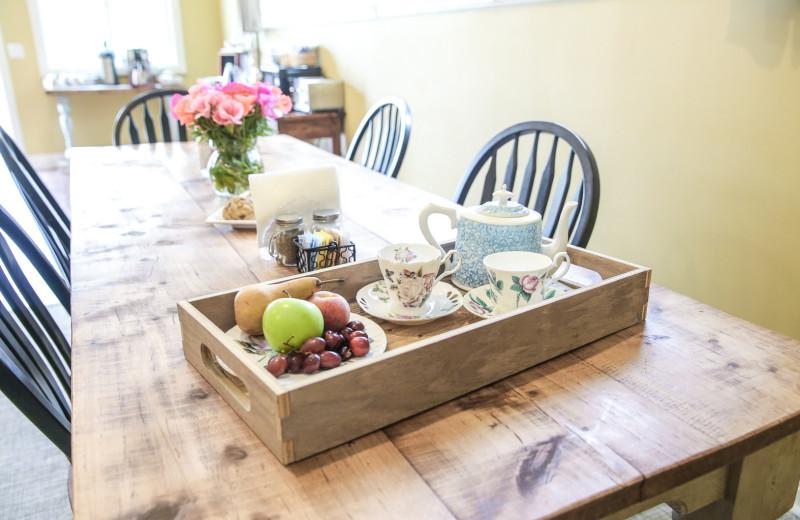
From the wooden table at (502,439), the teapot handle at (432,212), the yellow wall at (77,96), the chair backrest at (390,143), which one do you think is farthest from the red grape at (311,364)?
the yellow wall at (77,96)

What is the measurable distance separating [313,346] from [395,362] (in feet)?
0.44

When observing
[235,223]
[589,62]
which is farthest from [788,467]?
[589,62]

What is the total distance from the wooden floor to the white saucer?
882 mm

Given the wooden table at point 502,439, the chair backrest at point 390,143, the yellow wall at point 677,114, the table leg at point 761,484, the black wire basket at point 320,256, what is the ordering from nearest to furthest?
the wooden table at point 502,439, the table leg at point 761,484, the black wire basket at point 320,256, the yellow wall at point 677,114, the chair backrest at point 390,143

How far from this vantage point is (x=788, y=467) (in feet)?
2.53

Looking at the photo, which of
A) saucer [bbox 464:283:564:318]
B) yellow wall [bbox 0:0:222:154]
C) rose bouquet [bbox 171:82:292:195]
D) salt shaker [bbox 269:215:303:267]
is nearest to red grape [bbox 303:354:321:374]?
saucer [bbox 464:283:564:318]

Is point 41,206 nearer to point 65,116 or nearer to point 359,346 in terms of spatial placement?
point 359,346

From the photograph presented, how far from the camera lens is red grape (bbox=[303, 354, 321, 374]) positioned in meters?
0.75

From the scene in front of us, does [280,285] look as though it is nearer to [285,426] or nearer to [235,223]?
[285,426]

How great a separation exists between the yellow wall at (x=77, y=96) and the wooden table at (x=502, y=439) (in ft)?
17.9

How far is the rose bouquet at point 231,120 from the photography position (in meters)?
1.61

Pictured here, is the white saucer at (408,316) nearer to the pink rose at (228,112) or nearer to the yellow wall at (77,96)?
the pink rose at (228,112)

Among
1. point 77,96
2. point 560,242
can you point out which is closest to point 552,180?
point 560,242

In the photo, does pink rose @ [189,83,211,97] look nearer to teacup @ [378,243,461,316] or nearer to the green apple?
teacup @ [378,243,461,316]
